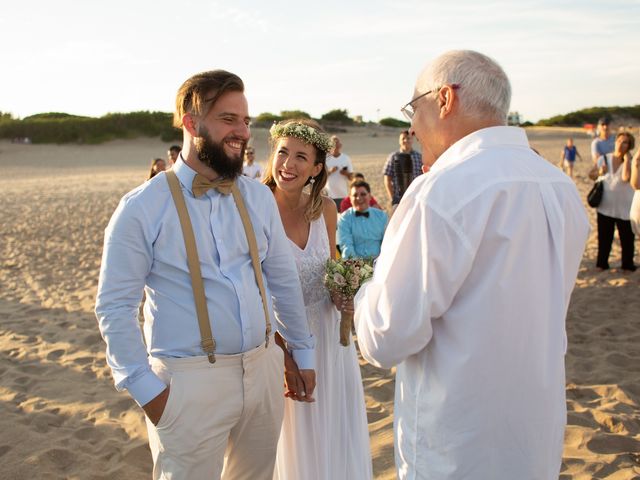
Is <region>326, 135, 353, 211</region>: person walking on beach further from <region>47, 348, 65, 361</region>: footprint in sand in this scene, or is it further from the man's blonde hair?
the man's blonde hair

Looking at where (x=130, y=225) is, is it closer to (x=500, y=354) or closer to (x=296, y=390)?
(x=296, y=390)

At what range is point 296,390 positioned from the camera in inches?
124

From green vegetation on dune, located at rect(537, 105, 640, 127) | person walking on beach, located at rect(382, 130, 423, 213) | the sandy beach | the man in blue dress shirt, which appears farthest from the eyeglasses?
green vegetation on dune, located at rect(537, 105, 640, 127)

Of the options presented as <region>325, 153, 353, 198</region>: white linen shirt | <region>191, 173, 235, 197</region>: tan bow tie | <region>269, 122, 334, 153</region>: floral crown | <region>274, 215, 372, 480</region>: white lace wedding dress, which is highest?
<region>269, 122, 334, 153</region>: floral crown

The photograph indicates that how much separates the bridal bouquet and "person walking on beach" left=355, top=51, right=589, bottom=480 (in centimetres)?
131

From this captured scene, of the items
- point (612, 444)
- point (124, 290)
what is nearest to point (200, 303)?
point (124, 290)

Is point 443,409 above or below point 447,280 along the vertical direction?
below

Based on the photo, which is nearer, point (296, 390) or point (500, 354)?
point (500, 354)

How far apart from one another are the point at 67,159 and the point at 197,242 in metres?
42.9

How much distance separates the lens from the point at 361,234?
569 centimetres

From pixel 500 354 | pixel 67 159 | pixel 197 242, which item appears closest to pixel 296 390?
pixel 197 242

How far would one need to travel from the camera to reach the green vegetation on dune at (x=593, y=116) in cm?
7881

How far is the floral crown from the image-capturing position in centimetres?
377

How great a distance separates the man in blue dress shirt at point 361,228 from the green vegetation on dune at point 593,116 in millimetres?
81108
